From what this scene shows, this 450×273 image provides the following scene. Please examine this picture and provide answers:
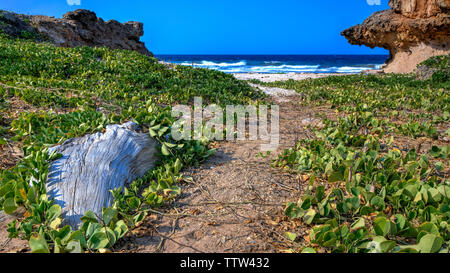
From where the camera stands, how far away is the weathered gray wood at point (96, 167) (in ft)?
A: 7.48

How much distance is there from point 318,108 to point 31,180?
612cm

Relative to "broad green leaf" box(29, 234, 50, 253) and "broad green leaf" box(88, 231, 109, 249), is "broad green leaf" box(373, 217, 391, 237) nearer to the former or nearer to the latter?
"broad green leaf" box(88, 231, 109, 249)

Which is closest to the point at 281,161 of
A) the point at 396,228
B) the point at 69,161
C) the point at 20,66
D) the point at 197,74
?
the point at 396,228

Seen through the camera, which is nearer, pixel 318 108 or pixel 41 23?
pixel 318 108

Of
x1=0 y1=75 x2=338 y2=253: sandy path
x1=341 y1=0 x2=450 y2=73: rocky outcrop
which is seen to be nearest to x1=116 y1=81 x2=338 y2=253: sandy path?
x1=0 y1=75 x2=338 y2=253: sandy path

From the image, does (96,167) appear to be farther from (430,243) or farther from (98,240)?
(430,243)

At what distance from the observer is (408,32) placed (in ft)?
62.5

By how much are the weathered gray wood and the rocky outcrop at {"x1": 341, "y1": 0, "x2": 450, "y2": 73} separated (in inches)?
776

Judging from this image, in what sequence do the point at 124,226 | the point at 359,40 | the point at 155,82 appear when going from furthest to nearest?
1. the point at 359,40
2. the point at 155,82
3. the point at 124,226

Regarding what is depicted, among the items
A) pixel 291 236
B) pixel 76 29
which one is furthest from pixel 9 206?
pixel 76 29

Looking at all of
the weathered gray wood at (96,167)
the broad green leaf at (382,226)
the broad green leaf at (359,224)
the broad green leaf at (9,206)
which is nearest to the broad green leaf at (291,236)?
the broad green leaf at (359,224)

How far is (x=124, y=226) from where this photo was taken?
2020mm
